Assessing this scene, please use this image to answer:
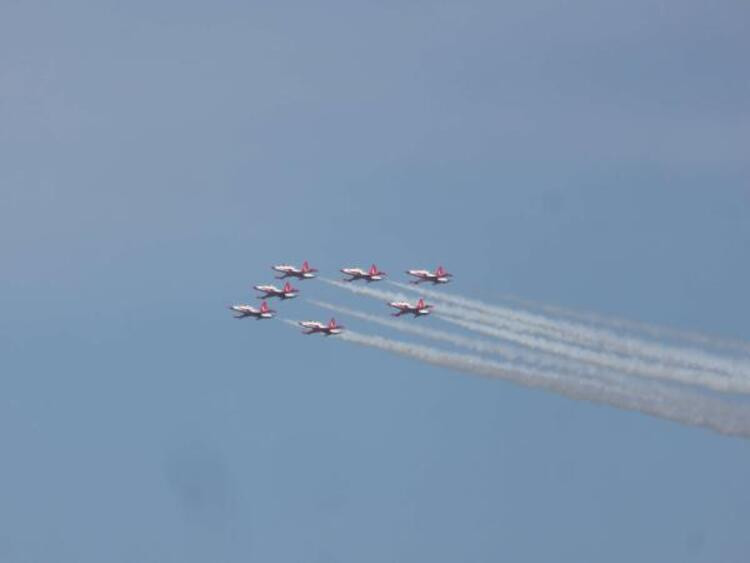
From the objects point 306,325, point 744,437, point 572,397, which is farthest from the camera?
point 306,325

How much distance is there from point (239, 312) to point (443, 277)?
Result: 20033mm

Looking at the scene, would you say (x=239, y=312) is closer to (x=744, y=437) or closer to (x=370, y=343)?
(x=370, y=343)

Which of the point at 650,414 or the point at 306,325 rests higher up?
the point at 650,414

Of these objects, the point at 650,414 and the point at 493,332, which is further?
the point at 493,332

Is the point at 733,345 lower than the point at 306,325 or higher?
higher

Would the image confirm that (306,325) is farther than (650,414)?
Yes

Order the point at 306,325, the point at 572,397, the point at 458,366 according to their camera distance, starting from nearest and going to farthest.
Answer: the point at 572,397, the point at 458,366, the point at 306,325

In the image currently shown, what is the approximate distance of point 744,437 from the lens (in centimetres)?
14575

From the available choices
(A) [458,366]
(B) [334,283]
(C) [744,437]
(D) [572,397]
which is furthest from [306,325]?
(C) [744,437]

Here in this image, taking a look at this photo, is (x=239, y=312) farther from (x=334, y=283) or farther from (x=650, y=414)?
(x=650, y=414)

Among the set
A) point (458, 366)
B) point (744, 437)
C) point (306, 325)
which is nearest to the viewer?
point (744, 437)

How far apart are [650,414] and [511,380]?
1614 centimetres

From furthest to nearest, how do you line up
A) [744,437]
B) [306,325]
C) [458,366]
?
[306,325], [458,366], [744,437]

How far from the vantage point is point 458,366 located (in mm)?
172875
